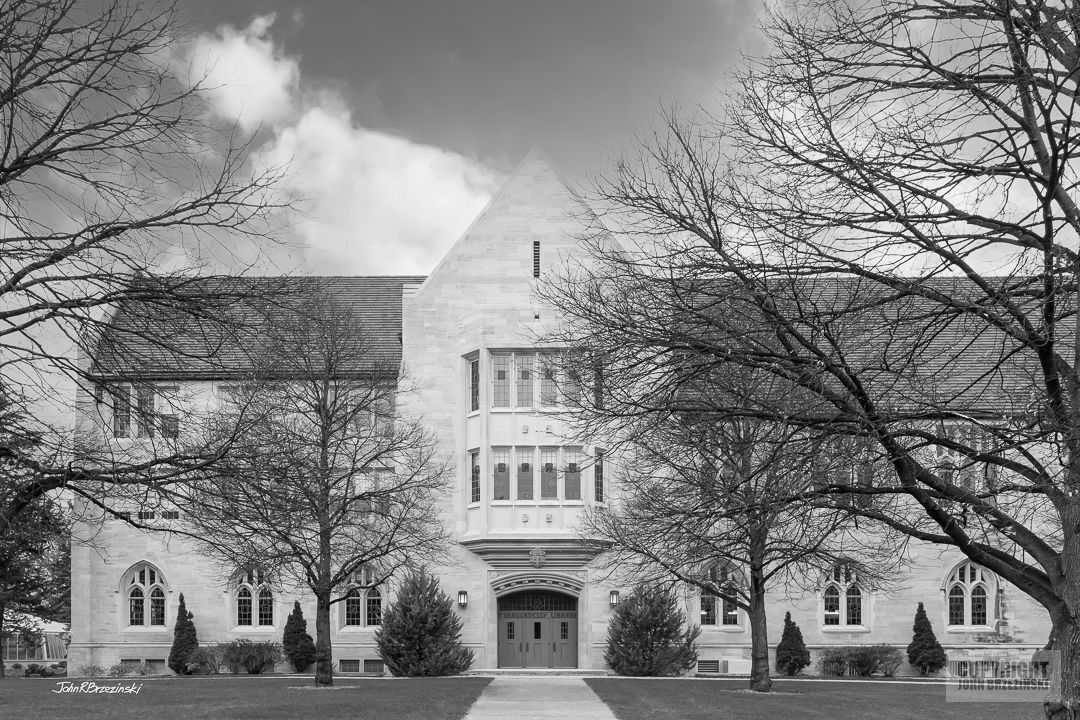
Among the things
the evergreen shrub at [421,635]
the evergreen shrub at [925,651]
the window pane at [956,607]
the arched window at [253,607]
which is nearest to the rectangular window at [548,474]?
the evergreen shrub at [421,635]

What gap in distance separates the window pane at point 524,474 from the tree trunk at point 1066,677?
2803 centimetres

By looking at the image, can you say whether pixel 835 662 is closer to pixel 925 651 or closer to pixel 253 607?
pixel 925 651

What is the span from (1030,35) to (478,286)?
3176cm

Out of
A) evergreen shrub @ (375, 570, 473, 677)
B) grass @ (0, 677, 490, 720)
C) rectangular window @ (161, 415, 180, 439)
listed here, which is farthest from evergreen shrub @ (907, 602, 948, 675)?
rectangular window @ (161, 415, 180, 439)

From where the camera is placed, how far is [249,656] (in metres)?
39.6

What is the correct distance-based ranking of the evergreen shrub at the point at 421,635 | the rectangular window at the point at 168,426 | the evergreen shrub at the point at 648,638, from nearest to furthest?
the rectangular window at the point at 168,426 < the evergreen shrub at the point at 421,635 < the evergreen shrub at the point at 648,638

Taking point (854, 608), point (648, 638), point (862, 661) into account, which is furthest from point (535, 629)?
point (854, 608)

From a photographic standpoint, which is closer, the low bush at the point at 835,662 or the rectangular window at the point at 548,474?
the rectangular window at the point at 548,474

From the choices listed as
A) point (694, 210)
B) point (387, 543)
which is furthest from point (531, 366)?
point (694, 210)

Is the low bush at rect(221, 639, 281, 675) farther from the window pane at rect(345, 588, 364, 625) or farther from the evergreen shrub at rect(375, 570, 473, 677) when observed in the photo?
the evergreen shrub at rect(375, 570, 473, 677)

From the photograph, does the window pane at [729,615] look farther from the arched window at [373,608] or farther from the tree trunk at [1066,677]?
the tree trunk at [1066,677]

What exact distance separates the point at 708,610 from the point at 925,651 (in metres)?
7.27

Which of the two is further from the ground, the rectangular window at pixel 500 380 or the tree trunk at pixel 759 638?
the rectangular window at pixel 500 380

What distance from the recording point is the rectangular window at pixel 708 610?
1618 inches
